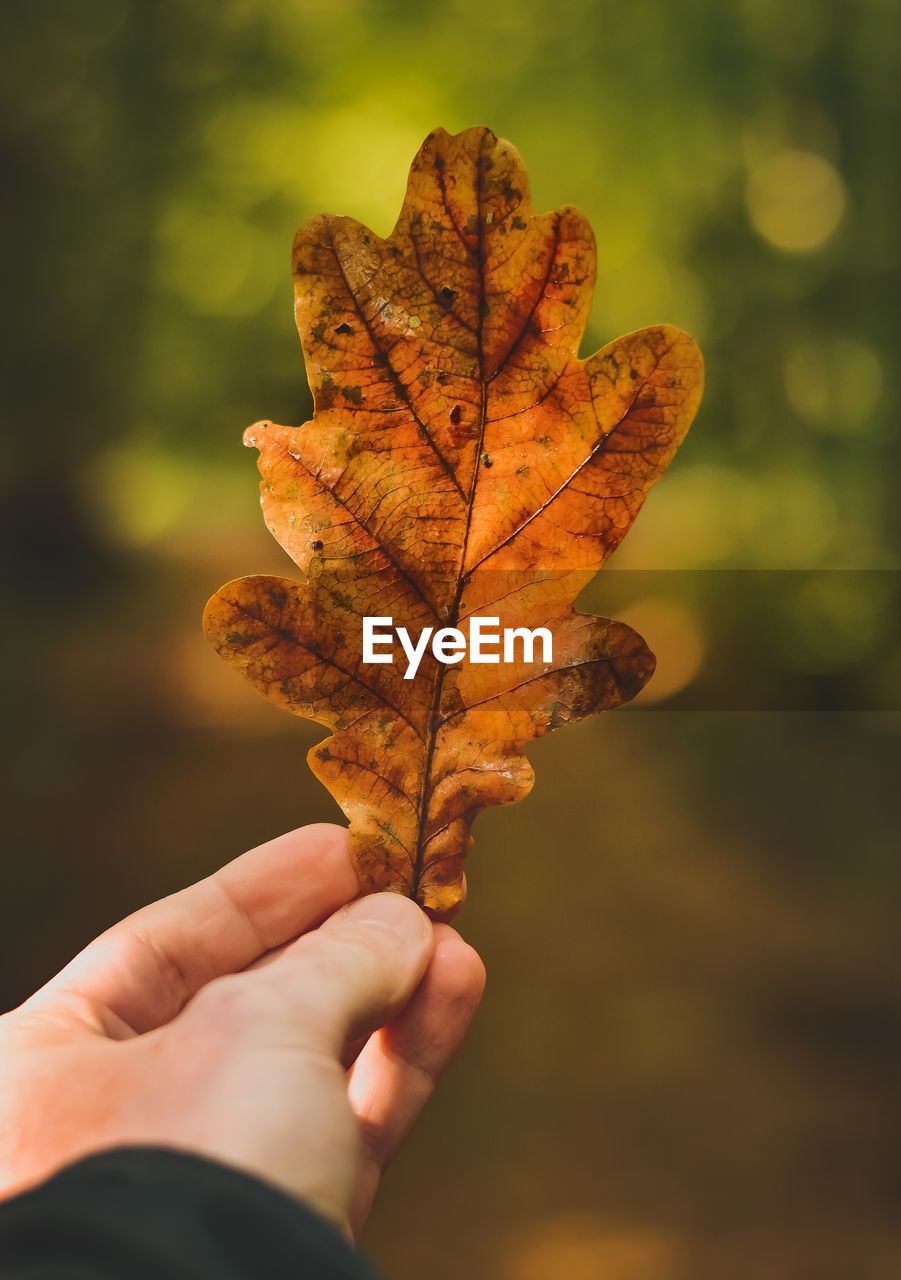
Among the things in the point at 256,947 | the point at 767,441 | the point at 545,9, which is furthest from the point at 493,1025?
the point at 545,9

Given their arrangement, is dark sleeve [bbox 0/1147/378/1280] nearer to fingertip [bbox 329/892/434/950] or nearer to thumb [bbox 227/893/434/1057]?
thumb [bbox 227/893/434/1057]

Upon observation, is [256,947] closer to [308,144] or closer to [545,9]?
[308,144]

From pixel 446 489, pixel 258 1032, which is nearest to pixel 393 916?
pixel 258 1032

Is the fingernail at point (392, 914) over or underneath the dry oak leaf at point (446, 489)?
underneath

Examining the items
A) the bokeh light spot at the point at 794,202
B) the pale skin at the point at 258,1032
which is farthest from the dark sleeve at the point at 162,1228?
the bokeh light spot at the point at 794,202

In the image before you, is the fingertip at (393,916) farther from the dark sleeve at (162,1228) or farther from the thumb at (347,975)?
the dark sleeve at (162,1228)

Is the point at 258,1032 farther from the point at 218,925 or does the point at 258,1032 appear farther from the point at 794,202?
the point at 794,202

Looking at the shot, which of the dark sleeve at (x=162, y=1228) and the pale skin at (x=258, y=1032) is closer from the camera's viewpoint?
the dark sleeve at (x=162, y=1228)
